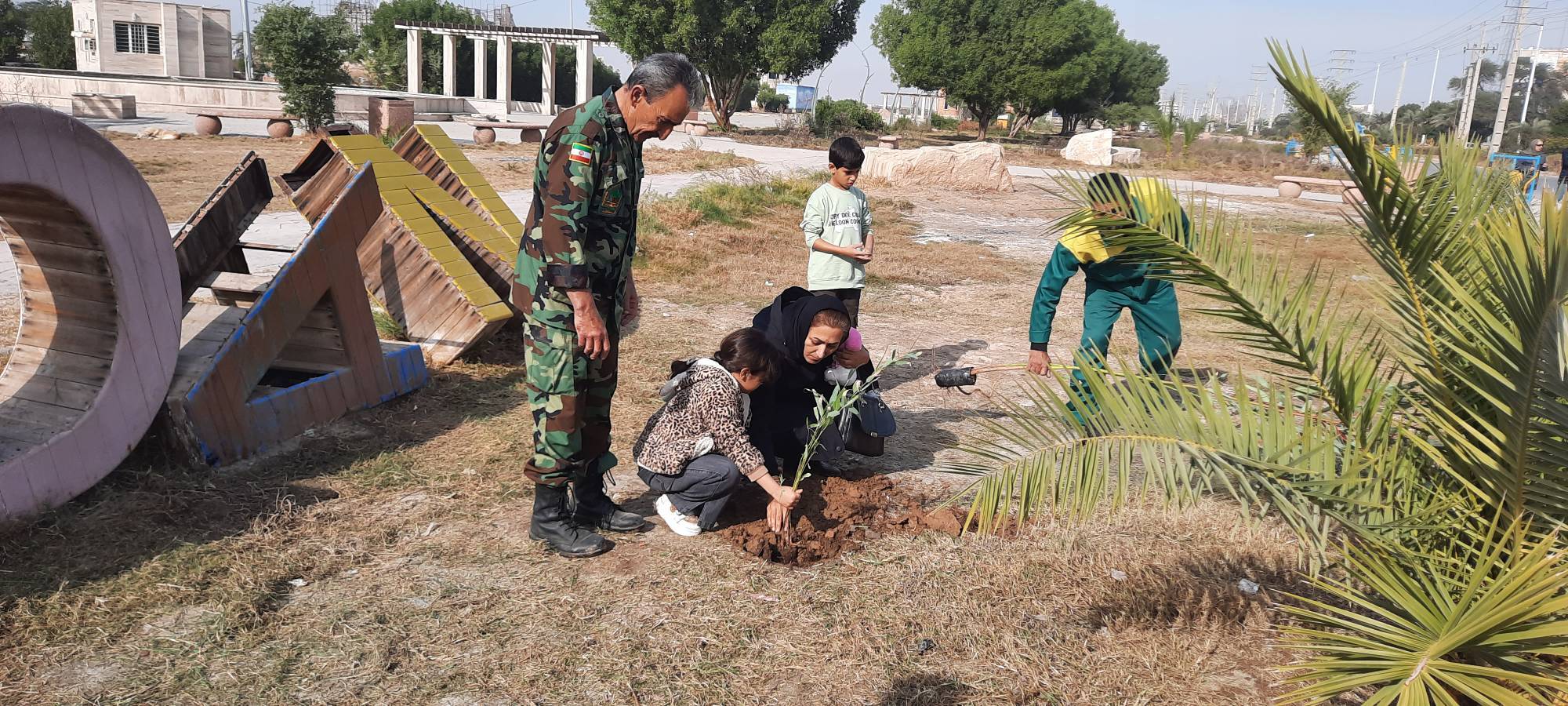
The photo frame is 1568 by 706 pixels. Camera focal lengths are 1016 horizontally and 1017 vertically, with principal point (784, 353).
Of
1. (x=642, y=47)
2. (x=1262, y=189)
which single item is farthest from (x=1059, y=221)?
(x=642, y=47)

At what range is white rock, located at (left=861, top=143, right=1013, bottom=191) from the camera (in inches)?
781

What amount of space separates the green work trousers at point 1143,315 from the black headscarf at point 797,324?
4.17ft

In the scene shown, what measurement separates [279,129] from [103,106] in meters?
6.74

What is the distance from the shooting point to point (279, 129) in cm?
2047

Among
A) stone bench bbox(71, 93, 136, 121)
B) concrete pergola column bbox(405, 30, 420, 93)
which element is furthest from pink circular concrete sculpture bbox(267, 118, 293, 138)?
concrete pergola column bbox(405, 30, 420, 93)

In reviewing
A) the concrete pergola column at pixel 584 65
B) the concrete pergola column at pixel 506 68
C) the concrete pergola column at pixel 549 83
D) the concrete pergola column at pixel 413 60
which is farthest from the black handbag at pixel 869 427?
the concrete pergola column at pixel 413 60

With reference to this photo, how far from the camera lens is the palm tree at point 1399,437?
2.06m

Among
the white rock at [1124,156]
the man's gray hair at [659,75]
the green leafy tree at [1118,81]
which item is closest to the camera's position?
the man's gray hair at [659,75]

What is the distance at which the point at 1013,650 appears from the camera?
9.89 ft

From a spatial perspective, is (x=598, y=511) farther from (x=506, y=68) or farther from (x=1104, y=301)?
(x=506, y=68)

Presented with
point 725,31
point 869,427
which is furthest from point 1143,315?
point 725,31

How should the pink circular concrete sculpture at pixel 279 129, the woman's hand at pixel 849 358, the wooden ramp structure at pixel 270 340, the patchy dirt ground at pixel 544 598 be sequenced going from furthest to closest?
the pink circular concrete sculpture at pixel 279 129
the woman's hand at pixel 849 358
the wooden ramp structure at pixel 270 340
the patchy dirt ground at pixel 544 598

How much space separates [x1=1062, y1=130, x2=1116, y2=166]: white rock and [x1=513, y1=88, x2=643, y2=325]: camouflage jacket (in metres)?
27.5

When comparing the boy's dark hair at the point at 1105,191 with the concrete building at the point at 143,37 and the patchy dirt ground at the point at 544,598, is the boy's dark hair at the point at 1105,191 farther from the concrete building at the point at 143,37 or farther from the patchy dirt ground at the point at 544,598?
the concrete building at the point at 143,37
